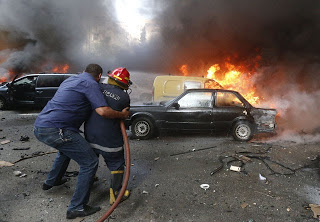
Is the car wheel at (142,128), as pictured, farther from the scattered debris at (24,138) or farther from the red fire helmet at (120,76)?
the red fire helmet at (120,76)

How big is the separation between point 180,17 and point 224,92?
13.9m

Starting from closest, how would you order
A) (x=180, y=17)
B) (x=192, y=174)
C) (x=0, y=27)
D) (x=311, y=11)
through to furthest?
(x=192, y=174) < (x=311, y=11) < (x=0, y=27) < (x=180, y=17)

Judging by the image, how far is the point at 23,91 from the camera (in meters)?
10.3

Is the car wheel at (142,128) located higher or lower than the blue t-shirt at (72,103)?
lower

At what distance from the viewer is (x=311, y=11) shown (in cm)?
1480

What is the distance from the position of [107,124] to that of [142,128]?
369cm

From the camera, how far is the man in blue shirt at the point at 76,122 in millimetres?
3035

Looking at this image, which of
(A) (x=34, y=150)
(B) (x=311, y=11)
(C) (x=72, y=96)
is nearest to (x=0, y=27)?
(A) (x=34, y=150)

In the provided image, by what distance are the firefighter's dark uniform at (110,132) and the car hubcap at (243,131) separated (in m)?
4.34

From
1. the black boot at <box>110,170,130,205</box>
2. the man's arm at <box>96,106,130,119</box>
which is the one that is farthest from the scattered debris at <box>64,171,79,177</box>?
the man's arm at <box>96,106,130,119</box>

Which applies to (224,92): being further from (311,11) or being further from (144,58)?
(144,58)

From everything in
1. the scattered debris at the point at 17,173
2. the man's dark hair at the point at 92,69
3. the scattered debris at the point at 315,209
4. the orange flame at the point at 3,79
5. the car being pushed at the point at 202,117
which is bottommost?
the scattered debris at the point at 315,209

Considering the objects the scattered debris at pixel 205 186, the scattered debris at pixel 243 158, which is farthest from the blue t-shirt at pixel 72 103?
the scattered debris at pixel 243 158

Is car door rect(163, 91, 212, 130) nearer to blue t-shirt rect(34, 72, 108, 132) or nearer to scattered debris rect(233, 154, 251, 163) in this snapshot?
scattered debris rect(233, 154, 251, 163)
